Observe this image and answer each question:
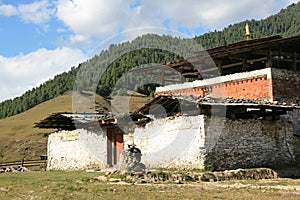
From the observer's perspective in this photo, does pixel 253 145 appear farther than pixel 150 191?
Yes

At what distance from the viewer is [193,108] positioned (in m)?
19.2

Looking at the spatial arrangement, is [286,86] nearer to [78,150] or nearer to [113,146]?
[113,146]

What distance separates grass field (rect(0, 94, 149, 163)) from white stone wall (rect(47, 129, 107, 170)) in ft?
51.2

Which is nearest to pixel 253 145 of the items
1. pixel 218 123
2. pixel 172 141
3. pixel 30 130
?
pixel 218 123

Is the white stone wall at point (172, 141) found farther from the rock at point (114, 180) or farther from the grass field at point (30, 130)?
the grass field at point (30, 130)

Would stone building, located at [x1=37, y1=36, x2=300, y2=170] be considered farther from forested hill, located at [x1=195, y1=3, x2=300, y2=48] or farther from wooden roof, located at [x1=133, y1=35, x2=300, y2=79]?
forested hill, located at [x1=195, y1=3, x2=300, y2=48]

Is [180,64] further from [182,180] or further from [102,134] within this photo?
[182,180]

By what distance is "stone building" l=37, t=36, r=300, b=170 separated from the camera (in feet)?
58.7

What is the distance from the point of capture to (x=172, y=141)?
62.6ft

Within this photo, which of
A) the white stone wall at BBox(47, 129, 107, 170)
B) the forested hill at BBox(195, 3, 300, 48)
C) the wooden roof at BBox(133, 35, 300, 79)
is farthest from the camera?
the forested hill at BBox(195, 3, 300, 48)

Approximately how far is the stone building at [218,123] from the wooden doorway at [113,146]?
0.16 ft

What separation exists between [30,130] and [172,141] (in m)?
55.3

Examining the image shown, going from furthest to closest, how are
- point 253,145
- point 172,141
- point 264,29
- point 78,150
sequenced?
point 264,29 → point 78,150 → point 172,141 → point 253,145

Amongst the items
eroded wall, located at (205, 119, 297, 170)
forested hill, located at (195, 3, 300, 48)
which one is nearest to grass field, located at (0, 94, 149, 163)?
eroded wall, located at (205, 119, 297, 170)
